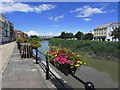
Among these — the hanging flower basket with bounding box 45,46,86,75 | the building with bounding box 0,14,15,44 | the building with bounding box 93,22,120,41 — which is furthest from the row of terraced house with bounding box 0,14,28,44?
the hanging flower basket with bounding box 45,46,86,75

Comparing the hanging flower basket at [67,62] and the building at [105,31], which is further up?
the building at [105,31]

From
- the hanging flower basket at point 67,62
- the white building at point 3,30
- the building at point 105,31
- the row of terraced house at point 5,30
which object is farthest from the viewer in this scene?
the building at point 105,31

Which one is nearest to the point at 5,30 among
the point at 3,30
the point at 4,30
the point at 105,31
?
the point at 4,30

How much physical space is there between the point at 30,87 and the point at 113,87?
16.3 feet

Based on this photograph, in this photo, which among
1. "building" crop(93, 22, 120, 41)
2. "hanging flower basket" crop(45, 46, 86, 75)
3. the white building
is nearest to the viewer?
"hanging flower basket" crop(45, 46, 86, 75)

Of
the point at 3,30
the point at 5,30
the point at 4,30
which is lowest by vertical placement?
the point at 3,30

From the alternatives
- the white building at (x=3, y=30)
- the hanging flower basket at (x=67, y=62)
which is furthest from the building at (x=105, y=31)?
the hanging flower basket at (x=67, y=62)

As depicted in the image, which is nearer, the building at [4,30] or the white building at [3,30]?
the white building at [3,30]

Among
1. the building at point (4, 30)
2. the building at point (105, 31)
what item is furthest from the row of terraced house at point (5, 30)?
the building at point (105, 31)

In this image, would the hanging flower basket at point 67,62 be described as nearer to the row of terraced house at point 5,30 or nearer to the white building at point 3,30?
the row of terraced house at point 5,30

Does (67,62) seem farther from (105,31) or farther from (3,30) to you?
(105,31)

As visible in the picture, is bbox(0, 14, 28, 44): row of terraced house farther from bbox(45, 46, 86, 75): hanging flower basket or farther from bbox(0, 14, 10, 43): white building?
bbox(45, 46, 86, 75): hanging flower basket

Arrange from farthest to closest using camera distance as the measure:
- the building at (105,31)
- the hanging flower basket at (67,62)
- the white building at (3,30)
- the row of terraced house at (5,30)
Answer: the building at (105,31) < the row of terraced house at (5,30) < the white building at (3,30) < the hanging flower basket at (67,62)

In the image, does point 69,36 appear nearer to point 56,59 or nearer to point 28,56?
point 28,56
